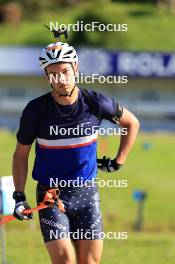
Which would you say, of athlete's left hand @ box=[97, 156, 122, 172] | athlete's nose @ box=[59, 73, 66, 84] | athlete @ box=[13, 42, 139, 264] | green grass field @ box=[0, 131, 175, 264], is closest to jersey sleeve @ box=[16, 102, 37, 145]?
athlete @ box=[13, 42, 139, 264]

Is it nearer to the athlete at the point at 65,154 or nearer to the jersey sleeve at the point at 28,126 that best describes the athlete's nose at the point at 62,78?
the athlete at the point at 65,154

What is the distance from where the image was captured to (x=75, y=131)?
661 centimetres

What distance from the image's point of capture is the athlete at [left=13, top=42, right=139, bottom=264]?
652cm

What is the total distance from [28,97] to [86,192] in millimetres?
51680

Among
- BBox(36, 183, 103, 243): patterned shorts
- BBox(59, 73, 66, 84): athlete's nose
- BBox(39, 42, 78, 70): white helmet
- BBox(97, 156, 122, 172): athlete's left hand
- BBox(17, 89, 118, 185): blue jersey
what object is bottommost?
BBox(36, 183, 103, 243): patterned shorts

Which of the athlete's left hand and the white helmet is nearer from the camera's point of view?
the white helmet

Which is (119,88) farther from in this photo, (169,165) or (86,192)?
(86,192)

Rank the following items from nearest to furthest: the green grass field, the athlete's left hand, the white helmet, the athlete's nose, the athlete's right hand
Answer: the athlete's nose < the white helmet < the athlete's right hand < the athlete's left hand < the green grass field

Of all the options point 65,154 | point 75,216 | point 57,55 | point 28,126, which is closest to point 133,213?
point 75,216

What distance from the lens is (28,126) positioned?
6.57 metres

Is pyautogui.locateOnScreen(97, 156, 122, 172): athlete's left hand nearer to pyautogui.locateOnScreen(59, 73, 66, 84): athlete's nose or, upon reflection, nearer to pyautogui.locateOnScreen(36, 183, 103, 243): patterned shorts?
pyautogui.locateOnScreen(36, 183, 103, 243): patterned shorts

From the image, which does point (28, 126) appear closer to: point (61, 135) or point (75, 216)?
point (61, 135)

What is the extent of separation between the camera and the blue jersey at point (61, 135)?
259 inches

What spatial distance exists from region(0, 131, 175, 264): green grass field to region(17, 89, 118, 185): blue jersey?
14.2 feet
